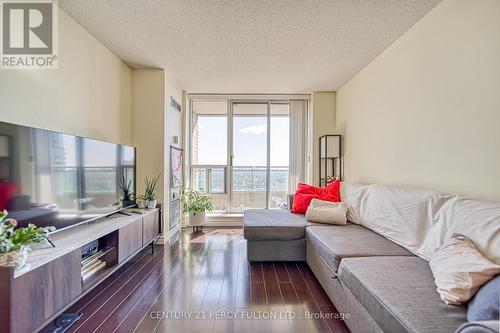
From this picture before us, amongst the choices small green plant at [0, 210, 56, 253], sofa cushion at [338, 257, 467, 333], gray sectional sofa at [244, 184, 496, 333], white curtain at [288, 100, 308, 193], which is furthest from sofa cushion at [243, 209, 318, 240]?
white curtain at [288, 100, 308, 193]

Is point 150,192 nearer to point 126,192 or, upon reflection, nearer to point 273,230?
point 126,192

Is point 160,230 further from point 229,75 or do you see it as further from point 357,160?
point 357,160

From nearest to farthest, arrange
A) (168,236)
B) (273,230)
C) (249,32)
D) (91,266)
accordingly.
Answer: (91,266)
(249,32)
(273,230)
(168,236)

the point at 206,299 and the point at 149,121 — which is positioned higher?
the point at 149,121

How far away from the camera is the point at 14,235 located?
126cm

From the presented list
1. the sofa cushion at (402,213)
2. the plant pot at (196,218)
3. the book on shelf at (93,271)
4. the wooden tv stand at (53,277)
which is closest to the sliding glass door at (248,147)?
the plant pot at (196,218)

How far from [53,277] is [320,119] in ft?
13.2

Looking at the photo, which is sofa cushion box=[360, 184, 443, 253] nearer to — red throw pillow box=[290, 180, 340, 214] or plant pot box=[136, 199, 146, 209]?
red throw pillow box=[290, 180, 340, 214]

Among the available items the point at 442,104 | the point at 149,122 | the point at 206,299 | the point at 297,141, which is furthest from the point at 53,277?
the point at 297,141

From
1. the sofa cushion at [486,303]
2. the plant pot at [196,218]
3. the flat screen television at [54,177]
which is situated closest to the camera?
the sofa cushion at [486,303]

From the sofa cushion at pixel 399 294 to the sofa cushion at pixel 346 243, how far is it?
121 millimetres

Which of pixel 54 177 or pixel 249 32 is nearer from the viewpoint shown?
pixel 54 177

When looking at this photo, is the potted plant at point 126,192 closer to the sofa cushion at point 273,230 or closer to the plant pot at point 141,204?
the plant pot at point 141,204

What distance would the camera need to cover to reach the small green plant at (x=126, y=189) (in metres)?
2.58
